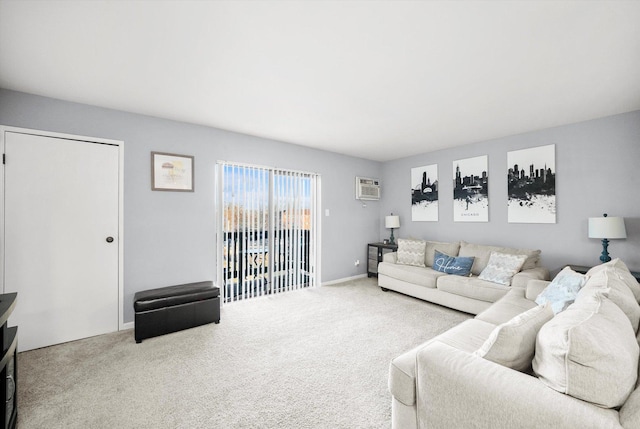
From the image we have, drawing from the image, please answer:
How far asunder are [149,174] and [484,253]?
4.70 metres

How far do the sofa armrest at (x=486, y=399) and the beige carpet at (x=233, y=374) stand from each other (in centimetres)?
60

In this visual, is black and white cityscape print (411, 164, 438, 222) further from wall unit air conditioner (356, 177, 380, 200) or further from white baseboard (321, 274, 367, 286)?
white baseboard (321, 274, 367, 286)

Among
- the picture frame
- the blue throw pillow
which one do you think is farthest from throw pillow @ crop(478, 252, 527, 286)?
the picture frame

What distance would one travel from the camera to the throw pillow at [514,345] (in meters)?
1.21

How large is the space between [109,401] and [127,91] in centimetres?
265

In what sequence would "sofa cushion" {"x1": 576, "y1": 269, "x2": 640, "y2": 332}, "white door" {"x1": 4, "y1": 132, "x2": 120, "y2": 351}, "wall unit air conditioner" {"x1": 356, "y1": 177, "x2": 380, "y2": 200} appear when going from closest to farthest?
"sofa cushion" {"x1": 576, "y1": 269, "x2": 640, "y2": 332}, "white door" {"x1": 4, "y1": 132, "x2": 120, "y2": 351}, "wall unit air conditioner" {"x1": 356, "y1": 177, "x2": 380, "y2": 200}

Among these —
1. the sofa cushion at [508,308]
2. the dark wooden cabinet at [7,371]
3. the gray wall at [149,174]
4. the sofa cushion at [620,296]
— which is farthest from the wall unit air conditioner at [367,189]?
the dark wooden cabinet at [7,371]

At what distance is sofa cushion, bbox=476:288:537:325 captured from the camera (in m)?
2.23

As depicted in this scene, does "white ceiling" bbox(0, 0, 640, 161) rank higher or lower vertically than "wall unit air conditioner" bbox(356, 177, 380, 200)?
higher

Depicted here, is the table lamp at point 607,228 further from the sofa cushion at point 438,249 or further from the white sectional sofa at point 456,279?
the sofa cushion at point 438,249

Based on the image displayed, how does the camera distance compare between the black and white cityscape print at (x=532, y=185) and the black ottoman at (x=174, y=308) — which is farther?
the black and white cityscape print at (x=532, y=185)

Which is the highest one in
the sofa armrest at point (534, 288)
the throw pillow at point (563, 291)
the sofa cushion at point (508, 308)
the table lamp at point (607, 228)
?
the table lamp at point (607, 228)

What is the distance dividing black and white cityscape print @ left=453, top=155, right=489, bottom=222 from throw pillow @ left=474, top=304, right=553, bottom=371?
3.37 m

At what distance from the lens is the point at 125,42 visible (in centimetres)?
183
